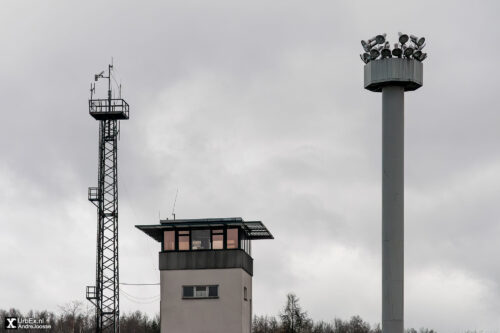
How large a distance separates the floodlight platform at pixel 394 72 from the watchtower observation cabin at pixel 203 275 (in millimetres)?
18363

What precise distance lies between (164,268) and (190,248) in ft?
9.63

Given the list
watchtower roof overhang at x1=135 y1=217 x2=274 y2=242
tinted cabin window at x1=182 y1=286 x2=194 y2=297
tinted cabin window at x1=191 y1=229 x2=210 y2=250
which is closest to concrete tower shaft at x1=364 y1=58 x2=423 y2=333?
watchtower roof overhang at x1=135 y1=217 x2=274 y2=242

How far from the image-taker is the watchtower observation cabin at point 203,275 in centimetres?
9519

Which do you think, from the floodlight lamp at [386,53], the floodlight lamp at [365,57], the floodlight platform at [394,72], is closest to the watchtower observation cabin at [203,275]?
the floodlight lamp at [365,57]

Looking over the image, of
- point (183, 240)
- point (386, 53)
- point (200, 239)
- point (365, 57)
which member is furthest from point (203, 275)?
point (386, 53)

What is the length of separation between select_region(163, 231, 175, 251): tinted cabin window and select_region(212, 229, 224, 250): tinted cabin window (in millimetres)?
3722

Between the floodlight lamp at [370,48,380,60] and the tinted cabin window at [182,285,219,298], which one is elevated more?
the floodlight lamp at [370,48,380,60]

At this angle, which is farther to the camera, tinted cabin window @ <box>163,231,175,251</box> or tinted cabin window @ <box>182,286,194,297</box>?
tinted cabin window @ <box>163,231,175,251</box>

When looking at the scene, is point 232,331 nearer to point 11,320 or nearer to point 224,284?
point 224,284

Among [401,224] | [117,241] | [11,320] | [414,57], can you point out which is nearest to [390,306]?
[401,224]

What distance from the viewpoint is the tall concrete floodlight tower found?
8462 cm

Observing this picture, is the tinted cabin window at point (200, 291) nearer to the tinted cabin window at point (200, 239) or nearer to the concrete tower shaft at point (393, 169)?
the tinted cabin window at point (200, 239)

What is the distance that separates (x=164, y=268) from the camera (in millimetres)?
96812

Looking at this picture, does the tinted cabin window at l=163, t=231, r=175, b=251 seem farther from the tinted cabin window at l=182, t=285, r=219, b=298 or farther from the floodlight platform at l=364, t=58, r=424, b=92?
the floodlight platform at l=364, t=58, r=424, b=92
